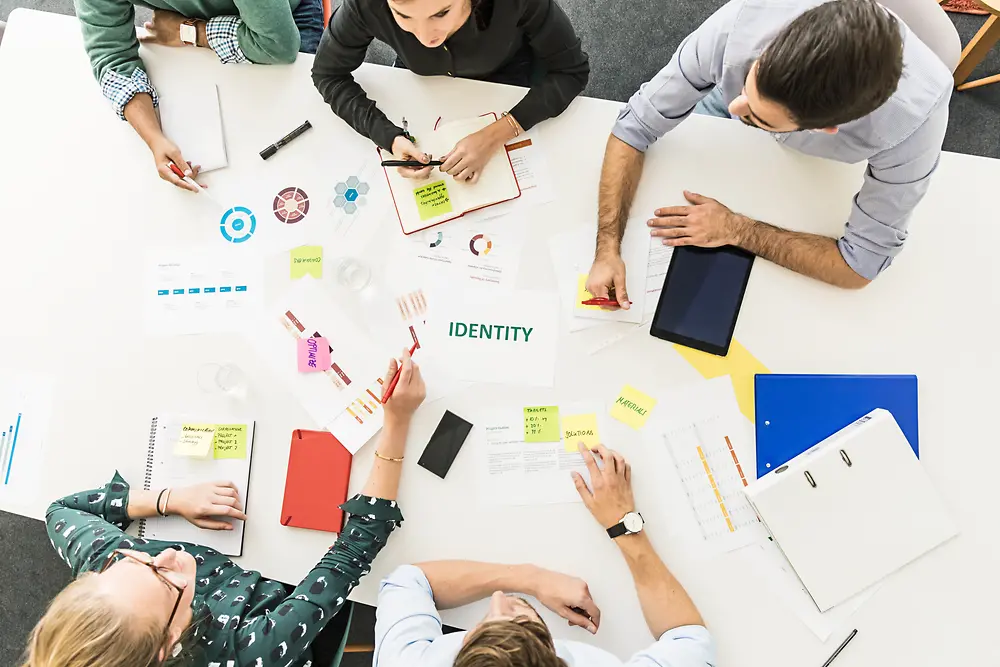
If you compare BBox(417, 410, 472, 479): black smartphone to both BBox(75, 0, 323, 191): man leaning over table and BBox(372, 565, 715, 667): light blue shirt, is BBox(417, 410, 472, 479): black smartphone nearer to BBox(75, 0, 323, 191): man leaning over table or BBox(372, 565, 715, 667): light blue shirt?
BBox(372, 565, 715, 667): light blue shirt

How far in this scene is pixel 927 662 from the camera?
1.27m

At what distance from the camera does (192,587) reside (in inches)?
49.1

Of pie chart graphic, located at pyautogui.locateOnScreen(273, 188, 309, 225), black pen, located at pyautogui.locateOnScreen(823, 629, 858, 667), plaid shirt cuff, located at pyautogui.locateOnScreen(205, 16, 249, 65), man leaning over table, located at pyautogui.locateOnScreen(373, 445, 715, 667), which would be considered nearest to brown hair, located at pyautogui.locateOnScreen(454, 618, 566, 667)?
man leaning over table, located at pyautogui.locateOnScreen(373, 445, 715, 667)

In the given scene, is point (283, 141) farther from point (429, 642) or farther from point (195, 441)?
point (429, 642)

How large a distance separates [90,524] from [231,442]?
310 mm

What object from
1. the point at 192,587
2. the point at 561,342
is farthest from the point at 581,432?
the point at 192,587

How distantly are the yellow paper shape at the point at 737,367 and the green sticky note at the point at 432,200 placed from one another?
607 mm

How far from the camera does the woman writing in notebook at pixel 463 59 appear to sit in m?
1.39

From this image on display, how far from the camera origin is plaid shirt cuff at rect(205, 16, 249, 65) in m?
1.49

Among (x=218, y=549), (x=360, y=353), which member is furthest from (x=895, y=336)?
(x=218, y=549)

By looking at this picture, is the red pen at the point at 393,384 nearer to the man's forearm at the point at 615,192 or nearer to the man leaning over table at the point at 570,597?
the man leaning over table at the point at 570,597

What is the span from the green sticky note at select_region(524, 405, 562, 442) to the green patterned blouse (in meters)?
0.31

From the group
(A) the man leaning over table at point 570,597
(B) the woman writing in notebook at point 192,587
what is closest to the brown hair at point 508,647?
(A) the man leaning over table at point 570,597

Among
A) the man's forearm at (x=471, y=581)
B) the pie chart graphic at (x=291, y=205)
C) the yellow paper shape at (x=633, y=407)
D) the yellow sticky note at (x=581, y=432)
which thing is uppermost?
the pie chart graphic at (x=291, y=205)
